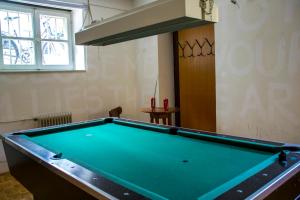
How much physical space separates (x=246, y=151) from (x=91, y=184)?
38.2 inches

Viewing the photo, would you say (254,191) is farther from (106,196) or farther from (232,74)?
(232,74)

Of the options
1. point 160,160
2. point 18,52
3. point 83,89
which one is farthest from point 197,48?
point 160,160

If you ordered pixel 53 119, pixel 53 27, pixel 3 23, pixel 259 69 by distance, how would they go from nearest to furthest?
pixel 259 69 → pixel 3 23 → pixel 53 119 → pixel 53 27

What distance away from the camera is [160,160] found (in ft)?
5.04

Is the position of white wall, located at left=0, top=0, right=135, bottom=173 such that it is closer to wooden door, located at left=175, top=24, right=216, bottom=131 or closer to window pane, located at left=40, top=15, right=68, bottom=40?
window pane, located at left=40, top=15, right=68, bottom=40

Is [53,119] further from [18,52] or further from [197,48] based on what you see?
[197,48]

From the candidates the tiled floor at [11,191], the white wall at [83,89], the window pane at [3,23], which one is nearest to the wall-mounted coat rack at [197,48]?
the white wall at [83,89]

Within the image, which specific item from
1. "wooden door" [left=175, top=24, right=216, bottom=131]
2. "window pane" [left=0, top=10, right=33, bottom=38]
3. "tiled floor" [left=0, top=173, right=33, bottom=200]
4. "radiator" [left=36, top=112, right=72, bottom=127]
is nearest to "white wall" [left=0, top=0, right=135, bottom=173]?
"radiator" [left=36, top=112, right=72, bottom=127]

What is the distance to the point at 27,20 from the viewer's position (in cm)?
377

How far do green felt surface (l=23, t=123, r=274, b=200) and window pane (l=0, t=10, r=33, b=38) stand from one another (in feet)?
6.81

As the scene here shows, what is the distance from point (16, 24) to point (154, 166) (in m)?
3.22

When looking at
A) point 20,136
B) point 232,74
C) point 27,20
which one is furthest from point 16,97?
point 232,74

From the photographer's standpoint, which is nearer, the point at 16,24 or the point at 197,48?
the point at 16,24

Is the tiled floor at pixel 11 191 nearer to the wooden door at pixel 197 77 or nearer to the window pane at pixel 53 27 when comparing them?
the window pane at pixel 53 27
